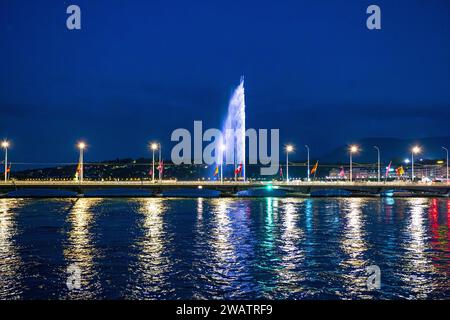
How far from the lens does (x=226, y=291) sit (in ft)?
68.7

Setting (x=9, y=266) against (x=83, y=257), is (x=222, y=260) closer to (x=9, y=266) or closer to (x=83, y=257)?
(x=83, y=257)

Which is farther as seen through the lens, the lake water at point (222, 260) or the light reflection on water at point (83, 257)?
the lake water at point (222, 260)

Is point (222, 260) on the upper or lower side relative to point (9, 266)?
lower

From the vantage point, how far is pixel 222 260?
93.5 ft

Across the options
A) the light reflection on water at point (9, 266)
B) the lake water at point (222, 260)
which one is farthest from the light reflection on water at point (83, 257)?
the light reflection on water at point (9, 266)

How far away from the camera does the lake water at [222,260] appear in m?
21.0

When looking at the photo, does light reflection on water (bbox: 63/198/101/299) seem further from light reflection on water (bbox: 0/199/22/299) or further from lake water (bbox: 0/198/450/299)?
light reflection on water (bbox: 0/199/22/299)

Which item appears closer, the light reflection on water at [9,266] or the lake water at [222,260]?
the light reflection on water at [9,266]

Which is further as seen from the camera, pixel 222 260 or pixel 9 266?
pixel 222 260

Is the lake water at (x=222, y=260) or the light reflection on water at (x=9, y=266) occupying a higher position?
the light reflection on water at (x=9, y=266)

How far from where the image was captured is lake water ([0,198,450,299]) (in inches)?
828

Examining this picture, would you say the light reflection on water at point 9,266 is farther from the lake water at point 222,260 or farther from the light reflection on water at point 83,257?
the light reflection on water at point 83,257

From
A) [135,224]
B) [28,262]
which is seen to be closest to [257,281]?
[28,262]

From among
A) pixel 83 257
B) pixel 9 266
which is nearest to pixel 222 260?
pixel 83 257
